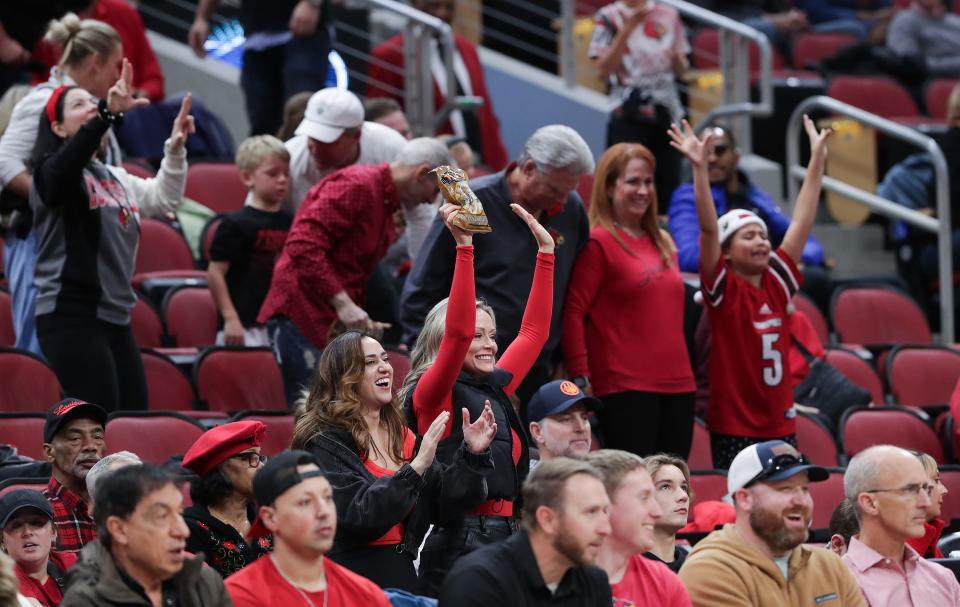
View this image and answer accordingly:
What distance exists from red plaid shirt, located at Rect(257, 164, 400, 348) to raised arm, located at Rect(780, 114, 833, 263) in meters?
1.68

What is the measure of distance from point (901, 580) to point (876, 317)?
422cm

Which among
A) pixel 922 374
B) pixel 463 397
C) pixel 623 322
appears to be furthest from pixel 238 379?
pixel 922 374

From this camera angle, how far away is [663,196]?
927cm

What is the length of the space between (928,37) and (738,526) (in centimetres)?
894

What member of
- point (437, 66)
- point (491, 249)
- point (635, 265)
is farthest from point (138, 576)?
point (437, 66)

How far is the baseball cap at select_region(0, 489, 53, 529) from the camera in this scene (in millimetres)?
4965

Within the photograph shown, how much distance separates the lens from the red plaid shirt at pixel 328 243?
6.66m

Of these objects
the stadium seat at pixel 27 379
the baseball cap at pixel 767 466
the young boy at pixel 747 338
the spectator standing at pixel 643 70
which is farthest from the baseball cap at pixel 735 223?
the stadium seat at pixel 27 379

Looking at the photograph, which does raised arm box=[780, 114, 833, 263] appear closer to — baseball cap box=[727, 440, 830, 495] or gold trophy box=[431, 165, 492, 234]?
gold trophy box=[431, 165, 492, 234]

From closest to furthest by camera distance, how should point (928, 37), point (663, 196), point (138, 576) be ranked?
point (138, 576), point (663, 196), point (928, 37)

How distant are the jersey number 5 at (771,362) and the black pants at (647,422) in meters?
0.44

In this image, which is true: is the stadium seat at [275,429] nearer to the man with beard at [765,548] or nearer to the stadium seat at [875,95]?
the man with beard at [765,548]

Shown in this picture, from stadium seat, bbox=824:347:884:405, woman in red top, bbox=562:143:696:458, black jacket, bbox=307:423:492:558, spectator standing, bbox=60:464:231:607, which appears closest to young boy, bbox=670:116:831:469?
woman in red top, bbox=562:143:696:458

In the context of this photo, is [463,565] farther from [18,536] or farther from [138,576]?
[18,536]
